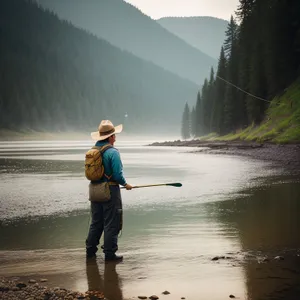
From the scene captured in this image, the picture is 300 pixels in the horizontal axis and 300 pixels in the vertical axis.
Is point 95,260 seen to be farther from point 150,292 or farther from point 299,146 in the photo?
point 299,146

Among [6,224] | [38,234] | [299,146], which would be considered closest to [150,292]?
[38,234]

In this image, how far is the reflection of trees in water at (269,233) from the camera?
19.7ft

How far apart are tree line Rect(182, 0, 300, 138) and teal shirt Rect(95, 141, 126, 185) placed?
47907 mm

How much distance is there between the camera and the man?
7.75 m

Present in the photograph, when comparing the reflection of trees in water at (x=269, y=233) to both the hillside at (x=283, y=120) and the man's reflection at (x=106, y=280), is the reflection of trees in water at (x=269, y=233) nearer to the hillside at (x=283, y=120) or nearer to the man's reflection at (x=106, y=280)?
the man's reflection at (x=106, y=280)

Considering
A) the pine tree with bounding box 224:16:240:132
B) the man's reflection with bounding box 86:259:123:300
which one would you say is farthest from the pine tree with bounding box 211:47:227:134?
the man's reflection with bounding box 86:259:123:300

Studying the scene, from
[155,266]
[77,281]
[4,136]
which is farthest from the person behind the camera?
[4,136]

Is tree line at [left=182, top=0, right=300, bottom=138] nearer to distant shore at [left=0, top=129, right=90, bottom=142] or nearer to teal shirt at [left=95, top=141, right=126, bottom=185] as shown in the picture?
teal shirt at [left=95, top=141, right=126, bottom=185]

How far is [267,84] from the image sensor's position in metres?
60.3

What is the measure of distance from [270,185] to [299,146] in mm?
18425

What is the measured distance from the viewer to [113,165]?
776 centimetres

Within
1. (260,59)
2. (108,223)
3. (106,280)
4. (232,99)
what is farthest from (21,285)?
(232,99)

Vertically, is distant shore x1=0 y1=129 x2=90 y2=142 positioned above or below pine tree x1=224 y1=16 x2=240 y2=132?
below

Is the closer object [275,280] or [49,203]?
[275,280]
